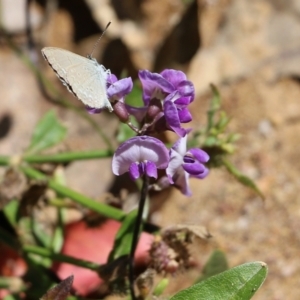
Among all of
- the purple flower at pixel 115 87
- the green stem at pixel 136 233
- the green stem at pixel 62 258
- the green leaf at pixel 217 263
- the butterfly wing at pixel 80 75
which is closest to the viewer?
the butterfly wing at pixel 80 75

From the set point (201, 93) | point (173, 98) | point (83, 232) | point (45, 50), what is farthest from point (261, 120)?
point (45, 50)

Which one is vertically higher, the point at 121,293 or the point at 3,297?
the point at 121,293

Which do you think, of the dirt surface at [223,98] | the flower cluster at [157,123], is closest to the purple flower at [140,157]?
the flower cluster at [157,123]

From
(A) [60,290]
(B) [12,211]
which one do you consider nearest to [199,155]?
(A) [60,290]

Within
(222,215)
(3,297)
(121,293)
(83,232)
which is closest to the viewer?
(121,293)

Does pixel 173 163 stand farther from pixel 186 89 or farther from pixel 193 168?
pixel 186 89

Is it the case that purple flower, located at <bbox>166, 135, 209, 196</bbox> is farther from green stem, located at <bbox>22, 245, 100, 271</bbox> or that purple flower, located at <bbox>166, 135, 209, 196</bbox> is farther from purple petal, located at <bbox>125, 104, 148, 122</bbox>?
green stem, located at <bbox>22, 245, 100, 271</bbox>

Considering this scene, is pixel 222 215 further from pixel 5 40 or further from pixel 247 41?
pixel 5 40

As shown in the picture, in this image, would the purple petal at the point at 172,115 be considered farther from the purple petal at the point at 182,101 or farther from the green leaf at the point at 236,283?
the green leaf at the point at 236,283
